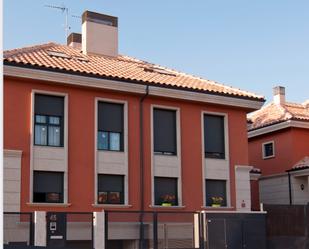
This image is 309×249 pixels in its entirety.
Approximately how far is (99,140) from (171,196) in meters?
3.67

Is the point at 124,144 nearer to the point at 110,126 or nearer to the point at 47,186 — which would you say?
the point at 110,126

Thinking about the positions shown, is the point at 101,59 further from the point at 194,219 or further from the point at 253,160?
the point at 253,160

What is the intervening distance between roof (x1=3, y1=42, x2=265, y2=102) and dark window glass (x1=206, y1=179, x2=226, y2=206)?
12.2ft

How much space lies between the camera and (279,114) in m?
30.8

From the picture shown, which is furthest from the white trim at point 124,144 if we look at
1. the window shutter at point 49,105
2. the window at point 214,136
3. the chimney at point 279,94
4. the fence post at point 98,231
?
the chimney at point 279,94

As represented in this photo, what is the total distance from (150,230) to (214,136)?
5.48 meters

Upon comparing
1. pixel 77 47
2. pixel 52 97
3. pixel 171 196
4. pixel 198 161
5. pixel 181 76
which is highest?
pixel 77 47

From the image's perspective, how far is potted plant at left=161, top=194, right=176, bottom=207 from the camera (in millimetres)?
21359

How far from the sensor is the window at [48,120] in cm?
1956

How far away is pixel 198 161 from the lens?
2234 cm

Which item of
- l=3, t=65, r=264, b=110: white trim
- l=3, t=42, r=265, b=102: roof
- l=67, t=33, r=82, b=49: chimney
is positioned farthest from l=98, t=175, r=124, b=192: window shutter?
l=67, t=33, r=82, b=49: chimney

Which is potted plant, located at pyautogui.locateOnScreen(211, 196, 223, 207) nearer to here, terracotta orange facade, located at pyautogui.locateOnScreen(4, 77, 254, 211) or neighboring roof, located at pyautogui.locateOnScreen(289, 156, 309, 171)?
terracotta orange facade, located at pyautogui.locateOnScreen(4, 77, 254, 211)

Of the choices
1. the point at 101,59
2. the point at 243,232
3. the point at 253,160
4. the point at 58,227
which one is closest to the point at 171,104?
the point at 101,59

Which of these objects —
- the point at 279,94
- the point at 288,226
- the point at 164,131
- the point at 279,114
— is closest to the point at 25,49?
the point at 164,131
